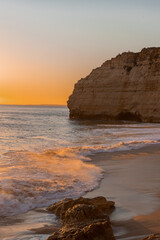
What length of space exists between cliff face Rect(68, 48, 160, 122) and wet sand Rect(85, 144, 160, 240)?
1087 inches

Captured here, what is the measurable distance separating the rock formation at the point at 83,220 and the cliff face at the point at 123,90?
33.7 meters

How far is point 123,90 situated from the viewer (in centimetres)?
4238

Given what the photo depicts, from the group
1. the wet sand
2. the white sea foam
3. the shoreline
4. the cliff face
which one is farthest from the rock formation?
the cliff face

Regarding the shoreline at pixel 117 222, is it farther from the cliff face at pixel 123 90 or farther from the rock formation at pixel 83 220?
the cliff face at pixel 123 90

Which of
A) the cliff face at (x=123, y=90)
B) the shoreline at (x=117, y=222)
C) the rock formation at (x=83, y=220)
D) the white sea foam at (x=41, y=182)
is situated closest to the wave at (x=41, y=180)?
the white sea foam at (x=41, y=182)

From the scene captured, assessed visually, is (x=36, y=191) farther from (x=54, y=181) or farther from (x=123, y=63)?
(x=123, y=63)

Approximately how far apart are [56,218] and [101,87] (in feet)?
130

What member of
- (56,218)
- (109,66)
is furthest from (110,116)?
(56,218)

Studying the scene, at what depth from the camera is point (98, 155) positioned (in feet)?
42.8

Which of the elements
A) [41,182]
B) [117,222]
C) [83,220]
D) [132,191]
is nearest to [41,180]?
[41,182]

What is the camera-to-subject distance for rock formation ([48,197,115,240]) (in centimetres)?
384

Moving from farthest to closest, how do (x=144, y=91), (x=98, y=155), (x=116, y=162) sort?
(x=144, y=91) < (x=98, y=155) < (x=116, y=162)

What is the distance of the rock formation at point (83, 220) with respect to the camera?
3838mm

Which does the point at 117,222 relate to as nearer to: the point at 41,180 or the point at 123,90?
the point at 41,180
